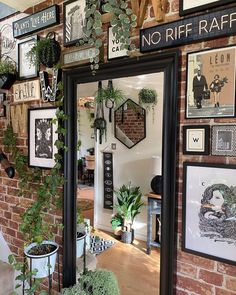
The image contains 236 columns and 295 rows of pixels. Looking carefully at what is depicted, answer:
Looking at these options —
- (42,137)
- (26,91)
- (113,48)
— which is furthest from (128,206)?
(26,91)

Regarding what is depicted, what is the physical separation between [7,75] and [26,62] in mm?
183

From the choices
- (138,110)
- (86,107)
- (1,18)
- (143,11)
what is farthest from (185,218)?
(1,18)

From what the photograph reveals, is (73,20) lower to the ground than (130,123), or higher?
higher

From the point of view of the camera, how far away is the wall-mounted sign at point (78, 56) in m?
1.58

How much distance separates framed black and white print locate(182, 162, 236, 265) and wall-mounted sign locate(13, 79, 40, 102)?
1.23m

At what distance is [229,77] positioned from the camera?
3.82ft

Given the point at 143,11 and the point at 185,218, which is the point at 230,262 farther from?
the point at 143,11

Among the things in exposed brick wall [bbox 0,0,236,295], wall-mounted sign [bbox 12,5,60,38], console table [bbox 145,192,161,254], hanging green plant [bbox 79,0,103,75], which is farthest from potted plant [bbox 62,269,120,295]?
wall-mounted sign [bbox 12,5,60,38]

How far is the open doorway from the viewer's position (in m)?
1.46

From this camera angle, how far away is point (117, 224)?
1.67 meters

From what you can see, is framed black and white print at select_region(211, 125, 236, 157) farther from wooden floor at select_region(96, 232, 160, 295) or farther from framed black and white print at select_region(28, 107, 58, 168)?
framed black and white print at select_region(28, 107, 58, 168)

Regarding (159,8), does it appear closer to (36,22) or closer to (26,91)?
(36,22)

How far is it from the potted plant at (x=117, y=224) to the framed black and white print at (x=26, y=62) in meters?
1.14

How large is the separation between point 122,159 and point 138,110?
313 millimetres
